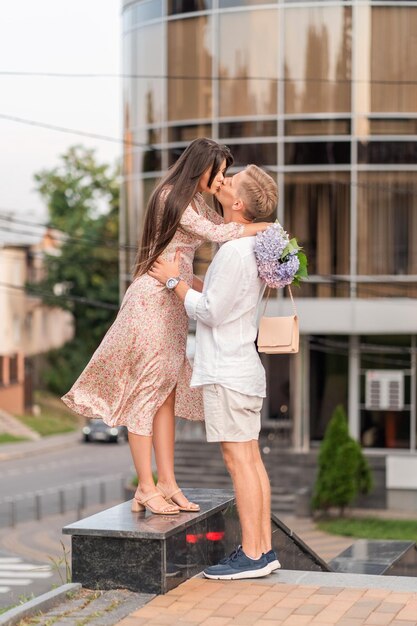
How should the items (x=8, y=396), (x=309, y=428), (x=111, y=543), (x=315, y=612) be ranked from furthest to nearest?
(x=8, y=396) → (x=309, y=428) → (x=111, y=543) → (x=315, y=612)

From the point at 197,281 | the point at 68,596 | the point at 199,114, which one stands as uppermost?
the point at 199,114

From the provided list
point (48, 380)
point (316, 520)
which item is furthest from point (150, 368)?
point (48, 380)

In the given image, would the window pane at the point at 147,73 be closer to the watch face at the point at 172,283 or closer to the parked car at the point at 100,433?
the watch face at the point at 172,283

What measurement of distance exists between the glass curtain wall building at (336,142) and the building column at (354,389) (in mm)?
23

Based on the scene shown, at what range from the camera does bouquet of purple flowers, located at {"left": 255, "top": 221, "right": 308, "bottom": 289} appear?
259 inches

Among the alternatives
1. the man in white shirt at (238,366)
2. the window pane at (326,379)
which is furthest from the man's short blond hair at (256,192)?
the window pane at (326,379)

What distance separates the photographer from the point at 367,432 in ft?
95.5

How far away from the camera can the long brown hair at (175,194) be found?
22.6ft

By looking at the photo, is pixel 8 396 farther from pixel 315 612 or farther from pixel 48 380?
pixel 315 612

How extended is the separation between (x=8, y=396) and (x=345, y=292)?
103 ft

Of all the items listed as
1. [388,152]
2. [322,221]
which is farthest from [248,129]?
[388,152]

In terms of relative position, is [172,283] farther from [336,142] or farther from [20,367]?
[20,367]

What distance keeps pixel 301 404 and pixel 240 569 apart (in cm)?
2312

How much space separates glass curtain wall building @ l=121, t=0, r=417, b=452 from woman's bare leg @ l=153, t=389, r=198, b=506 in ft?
69.1
